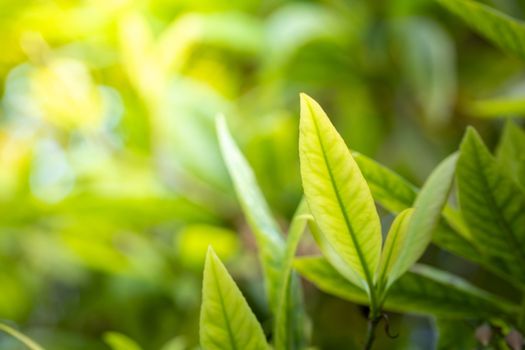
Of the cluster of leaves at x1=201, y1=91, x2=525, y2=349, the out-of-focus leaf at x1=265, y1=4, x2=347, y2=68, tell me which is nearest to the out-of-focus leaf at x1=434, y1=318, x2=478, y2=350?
the cluster of leaves at x1=201, y1=91, x2=525, y2=349

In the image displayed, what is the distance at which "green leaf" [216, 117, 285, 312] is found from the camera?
1.14ft

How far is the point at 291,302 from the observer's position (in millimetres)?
359

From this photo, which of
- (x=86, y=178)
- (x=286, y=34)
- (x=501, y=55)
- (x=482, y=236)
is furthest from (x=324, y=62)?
(x=482, y=236)

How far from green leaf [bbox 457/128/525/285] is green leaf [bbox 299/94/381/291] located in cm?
6

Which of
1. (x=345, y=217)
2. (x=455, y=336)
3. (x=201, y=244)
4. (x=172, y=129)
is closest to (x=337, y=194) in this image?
(x=345, y=217)

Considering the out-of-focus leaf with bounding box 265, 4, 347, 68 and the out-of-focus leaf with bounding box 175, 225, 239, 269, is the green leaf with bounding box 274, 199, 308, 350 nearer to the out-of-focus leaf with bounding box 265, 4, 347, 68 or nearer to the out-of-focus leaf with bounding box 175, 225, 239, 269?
the out-of-focus leaf with bounding box 175, 225, 239, 269

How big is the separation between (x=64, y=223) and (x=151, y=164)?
0.13 m

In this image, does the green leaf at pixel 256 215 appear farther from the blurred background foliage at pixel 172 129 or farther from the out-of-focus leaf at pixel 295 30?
the out-of-focus leaf at pixel 295 30

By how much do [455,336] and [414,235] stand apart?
0.10m

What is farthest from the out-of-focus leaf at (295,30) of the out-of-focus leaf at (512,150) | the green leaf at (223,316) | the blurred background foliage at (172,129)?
the green leaf at (223,316)

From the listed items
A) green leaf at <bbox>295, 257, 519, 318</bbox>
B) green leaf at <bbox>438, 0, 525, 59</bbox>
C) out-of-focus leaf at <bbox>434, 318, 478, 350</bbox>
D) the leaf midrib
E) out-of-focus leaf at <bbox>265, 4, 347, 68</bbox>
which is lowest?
out-of-focus leaf at <bbox>434, 318, 478, 350</bbox>

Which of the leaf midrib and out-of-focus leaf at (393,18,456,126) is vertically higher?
out-of-focus leaf at (393,18,456,126)

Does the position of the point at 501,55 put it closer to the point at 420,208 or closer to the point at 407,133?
the point at 407,133

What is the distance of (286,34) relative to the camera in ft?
2.61
